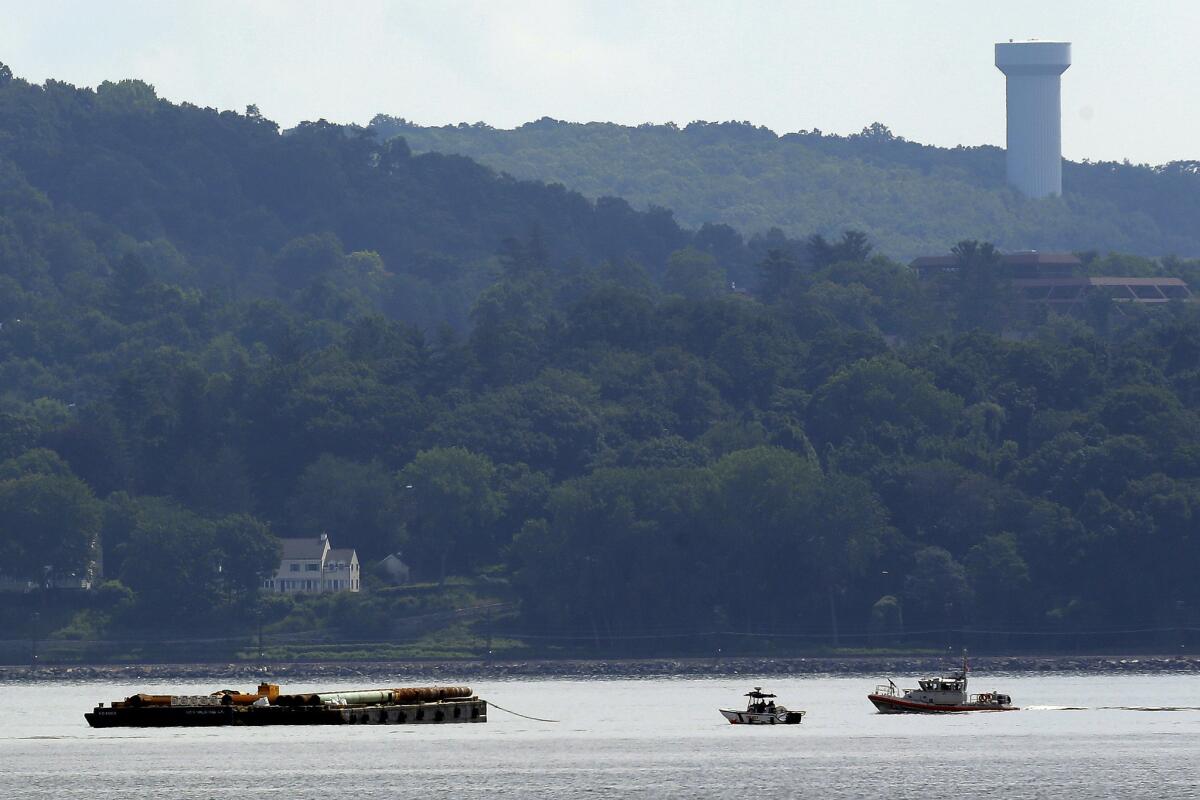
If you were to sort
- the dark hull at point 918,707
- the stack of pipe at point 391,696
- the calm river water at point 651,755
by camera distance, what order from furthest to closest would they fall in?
the stack of pipe at point 391,696 → the dark hull at point 918,707 → the calm river water at point 651,755

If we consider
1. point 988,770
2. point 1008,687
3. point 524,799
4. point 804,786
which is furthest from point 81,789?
point 1008,687

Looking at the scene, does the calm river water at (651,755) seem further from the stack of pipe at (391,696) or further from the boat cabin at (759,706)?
the stack of pipe at (391,696)

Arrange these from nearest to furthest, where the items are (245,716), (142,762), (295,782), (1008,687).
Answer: (295,782), (142,762), (245,716), (1008,687)

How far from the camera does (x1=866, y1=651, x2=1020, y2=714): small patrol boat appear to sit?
150750mm

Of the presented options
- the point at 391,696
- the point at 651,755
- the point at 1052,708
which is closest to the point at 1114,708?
the point at 1052,708

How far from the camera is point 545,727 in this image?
153125 millimetres

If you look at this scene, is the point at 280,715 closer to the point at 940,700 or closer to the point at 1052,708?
the point at 940,700

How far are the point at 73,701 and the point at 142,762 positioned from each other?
53.2 meters

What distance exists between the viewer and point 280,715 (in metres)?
142

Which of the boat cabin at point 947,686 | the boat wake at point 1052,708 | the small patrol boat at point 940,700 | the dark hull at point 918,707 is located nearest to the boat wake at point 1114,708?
the boat wake at point 1052,708

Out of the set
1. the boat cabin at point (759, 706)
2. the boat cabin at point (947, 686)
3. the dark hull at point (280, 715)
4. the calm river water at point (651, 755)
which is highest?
the boat cabin at point (947, 686)

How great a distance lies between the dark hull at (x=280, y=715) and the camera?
144000 mm

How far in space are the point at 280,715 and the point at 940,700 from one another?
Answer: 1331 inches

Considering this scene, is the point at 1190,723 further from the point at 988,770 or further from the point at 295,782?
the point at 295,782
